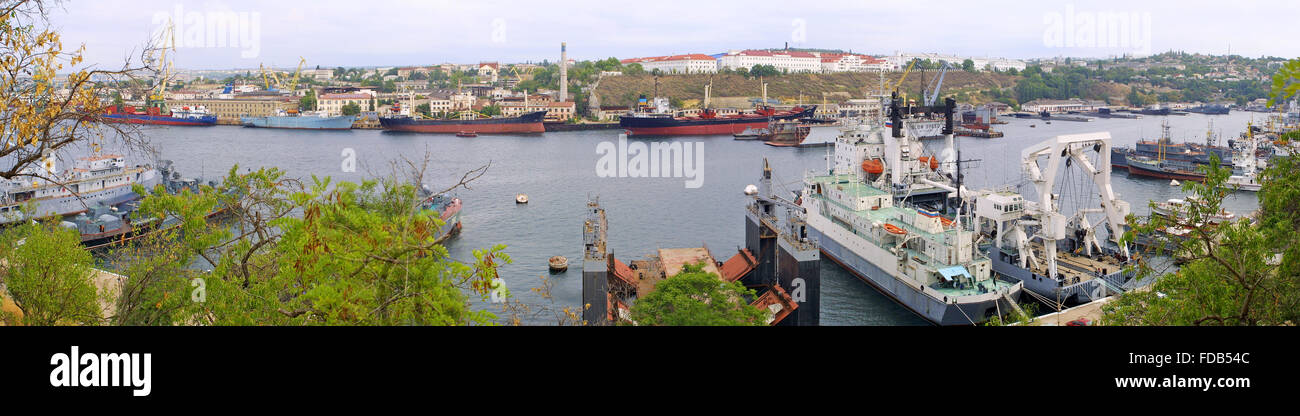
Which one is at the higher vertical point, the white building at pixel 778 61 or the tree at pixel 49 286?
the white building at pixel 778 61

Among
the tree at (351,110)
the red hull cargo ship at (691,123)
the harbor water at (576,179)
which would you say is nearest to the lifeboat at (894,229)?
the harbor water at (576,179)

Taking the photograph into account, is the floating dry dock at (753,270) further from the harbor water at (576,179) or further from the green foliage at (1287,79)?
the green foliage at (1287,79)

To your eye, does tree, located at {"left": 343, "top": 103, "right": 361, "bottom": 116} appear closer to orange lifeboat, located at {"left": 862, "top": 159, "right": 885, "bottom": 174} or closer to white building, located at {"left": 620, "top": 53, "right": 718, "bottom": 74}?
white building, located at {"left": 620, "top": 53, "right": 718, "bottom": 74}

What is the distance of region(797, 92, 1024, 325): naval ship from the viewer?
9898 millimetres

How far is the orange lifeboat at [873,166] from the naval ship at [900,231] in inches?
0.7

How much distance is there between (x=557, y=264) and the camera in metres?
12.1

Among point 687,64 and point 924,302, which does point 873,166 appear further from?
point 687,64

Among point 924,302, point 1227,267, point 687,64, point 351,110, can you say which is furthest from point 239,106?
point 1227,267

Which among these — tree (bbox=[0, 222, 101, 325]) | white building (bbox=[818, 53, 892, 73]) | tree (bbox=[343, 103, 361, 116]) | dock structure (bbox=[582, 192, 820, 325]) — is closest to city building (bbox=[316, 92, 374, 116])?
tree (bbox=[343, 103, 361, 116])

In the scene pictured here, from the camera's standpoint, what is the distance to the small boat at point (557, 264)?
39.6ft

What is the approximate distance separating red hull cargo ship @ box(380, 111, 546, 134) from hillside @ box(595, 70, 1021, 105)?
41.5 feet
